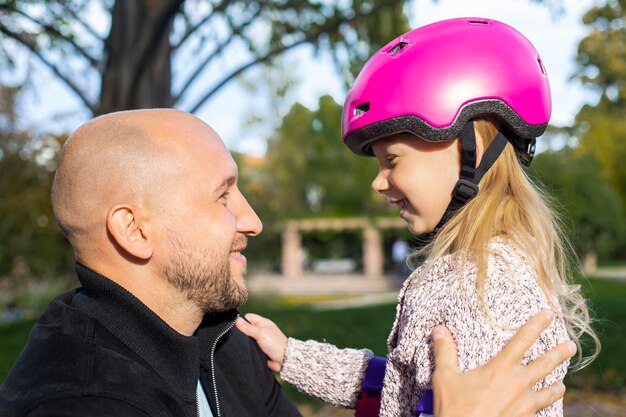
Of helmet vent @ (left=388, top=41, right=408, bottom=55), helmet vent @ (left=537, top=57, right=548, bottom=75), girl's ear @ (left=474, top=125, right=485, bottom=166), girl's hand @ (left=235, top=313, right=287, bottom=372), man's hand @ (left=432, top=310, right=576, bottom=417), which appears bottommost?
girl's hand @ (left=235, top=313, right=287, bottom=372)

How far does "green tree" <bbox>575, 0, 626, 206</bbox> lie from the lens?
1416 inches

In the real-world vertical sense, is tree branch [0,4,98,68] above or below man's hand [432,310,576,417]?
above

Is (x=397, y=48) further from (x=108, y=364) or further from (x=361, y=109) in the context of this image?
(x=108, y=364)

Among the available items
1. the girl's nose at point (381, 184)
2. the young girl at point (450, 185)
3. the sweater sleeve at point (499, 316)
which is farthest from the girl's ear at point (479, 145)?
the sweater sleeve at point (499, 316)

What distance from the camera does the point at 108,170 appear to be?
2.15 metres

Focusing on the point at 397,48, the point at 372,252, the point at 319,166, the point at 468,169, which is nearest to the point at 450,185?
the point at 468,169

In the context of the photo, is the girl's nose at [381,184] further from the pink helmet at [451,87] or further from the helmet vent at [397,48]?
the helmet vent at [397,48]

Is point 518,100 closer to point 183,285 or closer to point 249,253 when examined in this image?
point 183,285

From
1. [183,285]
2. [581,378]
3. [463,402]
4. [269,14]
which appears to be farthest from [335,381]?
[269,14]

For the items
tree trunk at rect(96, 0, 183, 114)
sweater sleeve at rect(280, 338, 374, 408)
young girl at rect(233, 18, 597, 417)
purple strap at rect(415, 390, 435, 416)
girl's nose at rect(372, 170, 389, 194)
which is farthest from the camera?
tree trunk at rect(96, 0, 183, 114)

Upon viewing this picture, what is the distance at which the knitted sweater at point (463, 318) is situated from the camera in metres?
2.03

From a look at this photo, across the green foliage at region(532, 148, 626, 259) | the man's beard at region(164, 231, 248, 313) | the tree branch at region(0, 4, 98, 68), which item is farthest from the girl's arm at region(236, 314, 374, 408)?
the green foliage at region(532, 148, 626, 259)

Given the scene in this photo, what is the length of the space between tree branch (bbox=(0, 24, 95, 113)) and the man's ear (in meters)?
6.58

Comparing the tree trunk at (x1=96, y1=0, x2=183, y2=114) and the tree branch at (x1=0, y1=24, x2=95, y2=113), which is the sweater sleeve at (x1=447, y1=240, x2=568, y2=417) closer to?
the tree trunk at (x1=96, y1=0, x2=183, y2=114)
